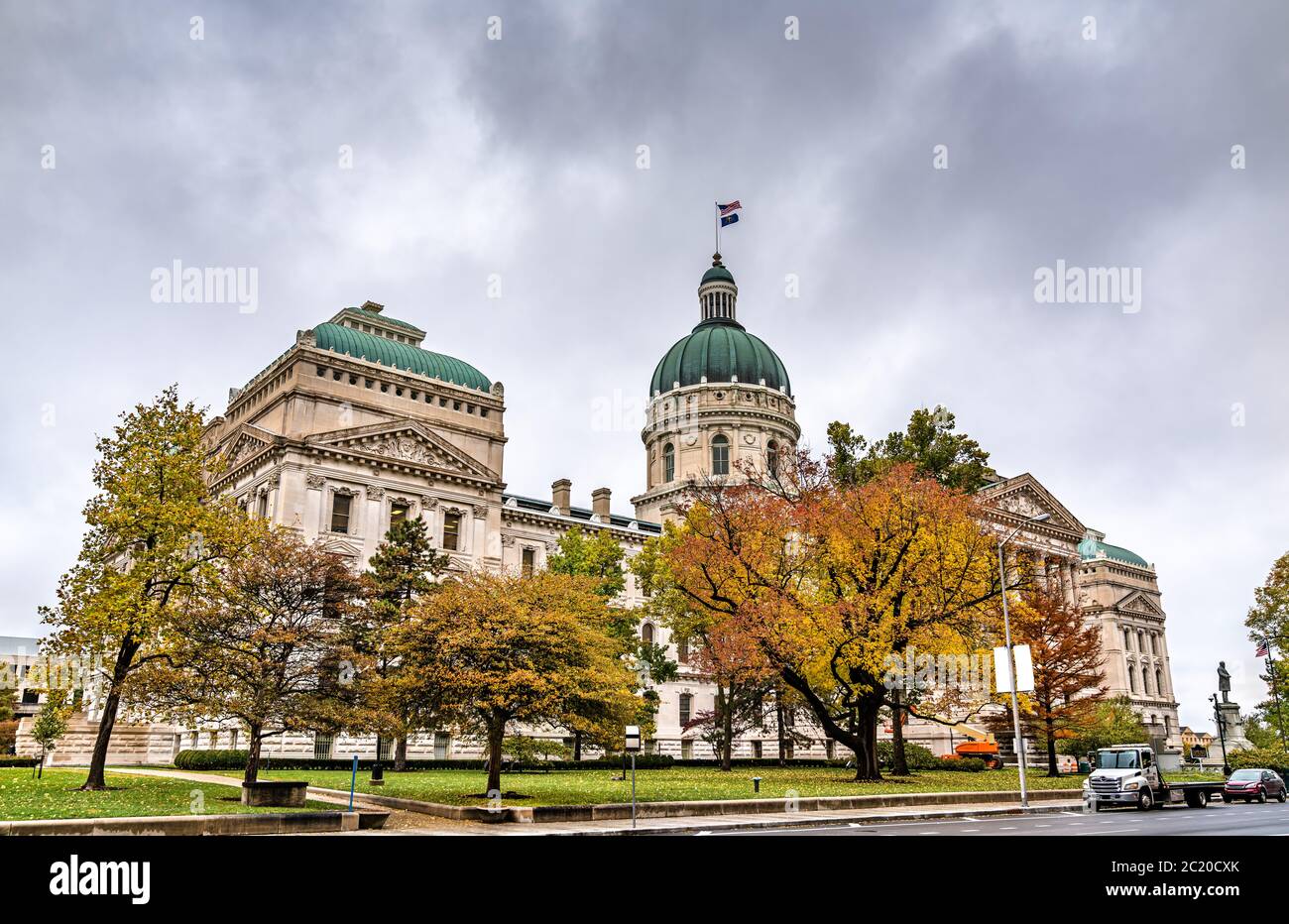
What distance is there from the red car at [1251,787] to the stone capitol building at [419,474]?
59.8ft

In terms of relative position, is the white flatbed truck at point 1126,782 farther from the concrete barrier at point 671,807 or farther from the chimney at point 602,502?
the chimney at point 602,502

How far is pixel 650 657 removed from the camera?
174ft

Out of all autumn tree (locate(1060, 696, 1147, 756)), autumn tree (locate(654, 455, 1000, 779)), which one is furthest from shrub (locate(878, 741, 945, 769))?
autumn tree (locate(654, 455, 1000, 779))

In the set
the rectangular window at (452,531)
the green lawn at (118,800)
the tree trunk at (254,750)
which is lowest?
the green lawn at (118,800)

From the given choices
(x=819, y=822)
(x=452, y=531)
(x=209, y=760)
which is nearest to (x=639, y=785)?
(x=819, y=822)

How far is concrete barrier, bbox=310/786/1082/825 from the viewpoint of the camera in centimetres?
2325

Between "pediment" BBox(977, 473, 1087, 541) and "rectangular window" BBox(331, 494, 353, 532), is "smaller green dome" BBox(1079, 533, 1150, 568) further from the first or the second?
"rectangular window" BBox(331, 494, 353, 532)

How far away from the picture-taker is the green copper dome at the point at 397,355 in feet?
197

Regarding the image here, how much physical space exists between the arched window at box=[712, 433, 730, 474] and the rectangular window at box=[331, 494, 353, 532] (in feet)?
135

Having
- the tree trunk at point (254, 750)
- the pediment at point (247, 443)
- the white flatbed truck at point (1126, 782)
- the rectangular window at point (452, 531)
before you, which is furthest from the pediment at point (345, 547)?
the white flatbed truck at point (1126, 782)

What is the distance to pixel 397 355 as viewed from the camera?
63.0m

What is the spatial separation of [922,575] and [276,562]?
24.7 meters
